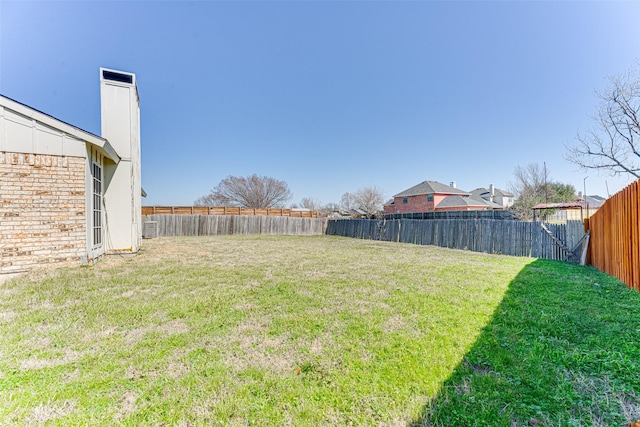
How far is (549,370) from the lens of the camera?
6.70 ft

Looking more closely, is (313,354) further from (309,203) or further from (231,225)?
(309,203)

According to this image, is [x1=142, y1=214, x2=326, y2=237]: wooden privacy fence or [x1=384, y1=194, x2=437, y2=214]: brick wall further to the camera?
[x1=384, y1=194, x2=437, y2=214]: brick wall

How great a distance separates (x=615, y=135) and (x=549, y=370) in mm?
17598

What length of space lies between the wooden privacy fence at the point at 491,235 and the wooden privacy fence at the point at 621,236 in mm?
1676

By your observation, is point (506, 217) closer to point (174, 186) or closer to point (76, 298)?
point (76, 298)

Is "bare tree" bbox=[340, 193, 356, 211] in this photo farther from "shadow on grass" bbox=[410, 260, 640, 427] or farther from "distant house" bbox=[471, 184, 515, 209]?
"shadow on grass" bbox=[410, 260, 640, 427]

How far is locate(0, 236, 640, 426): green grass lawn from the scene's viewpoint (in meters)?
1.59

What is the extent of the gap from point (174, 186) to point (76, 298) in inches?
967

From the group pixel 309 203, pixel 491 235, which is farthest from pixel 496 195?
pixel 491 235

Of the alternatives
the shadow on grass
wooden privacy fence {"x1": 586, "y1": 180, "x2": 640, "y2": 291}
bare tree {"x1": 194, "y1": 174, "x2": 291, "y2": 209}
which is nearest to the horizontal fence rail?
wooden privacy fence {"x1": 586, "y1": 180, "x2": 640, "y2": 291}

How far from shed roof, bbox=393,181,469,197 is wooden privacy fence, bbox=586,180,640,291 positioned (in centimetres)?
2292

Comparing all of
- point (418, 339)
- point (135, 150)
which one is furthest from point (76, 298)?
point (135, 150)

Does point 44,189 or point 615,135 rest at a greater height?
point 615,135

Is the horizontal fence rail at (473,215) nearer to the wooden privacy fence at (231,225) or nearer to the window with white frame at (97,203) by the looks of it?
the wooden privacy fence at (231,225)
